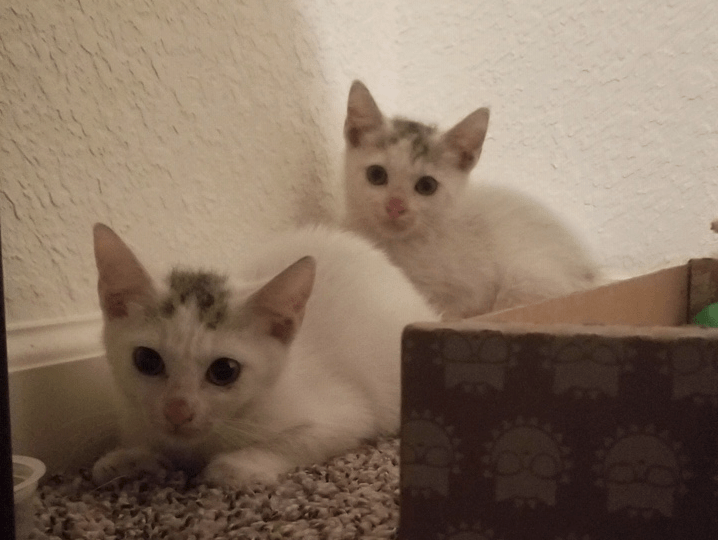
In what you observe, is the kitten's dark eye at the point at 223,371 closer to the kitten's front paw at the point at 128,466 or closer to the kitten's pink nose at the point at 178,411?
the kitten's pink nose at the point at 178,411

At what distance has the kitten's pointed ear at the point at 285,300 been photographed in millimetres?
985

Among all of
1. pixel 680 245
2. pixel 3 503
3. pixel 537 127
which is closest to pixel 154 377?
pixel 3 503

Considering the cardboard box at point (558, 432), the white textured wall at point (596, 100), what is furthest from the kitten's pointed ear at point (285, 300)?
the white textured wall at point (596, 100)

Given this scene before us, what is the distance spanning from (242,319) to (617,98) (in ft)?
5.03

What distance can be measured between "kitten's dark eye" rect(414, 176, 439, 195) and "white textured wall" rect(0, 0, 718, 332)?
29 centimetres

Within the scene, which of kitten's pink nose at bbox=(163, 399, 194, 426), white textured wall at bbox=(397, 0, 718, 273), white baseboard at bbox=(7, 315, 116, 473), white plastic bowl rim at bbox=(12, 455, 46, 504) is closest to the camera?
white plastic bowl rim at bbox=(12, 455, 46, 504)

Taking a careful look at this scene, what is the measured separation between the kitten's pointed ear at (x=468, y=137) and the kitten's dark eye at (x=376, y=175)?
20 centimetres

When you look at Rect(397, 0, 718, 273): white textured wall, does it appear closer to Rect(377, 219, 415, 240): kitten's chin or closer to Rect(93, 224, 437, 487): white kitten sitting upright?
Rect(377, 219, 415, 240): kitten's chin

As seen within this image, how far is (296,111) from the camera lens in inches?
66.6

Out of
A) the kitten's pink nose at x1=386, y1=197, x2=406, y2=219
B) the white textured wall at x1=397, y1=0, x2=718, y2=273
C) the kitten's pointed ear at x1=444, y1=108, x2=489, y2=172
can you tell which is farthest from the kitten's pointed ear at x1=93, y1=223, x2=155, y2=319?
the white textured wall at x1=397, y1=0, x2=718, y2=273

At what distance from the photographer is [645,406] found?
585 millimetres

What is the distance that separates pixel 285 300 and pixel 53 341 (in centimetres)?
44

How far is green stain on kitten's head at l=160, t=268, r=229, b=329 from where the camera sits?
38.5 inches

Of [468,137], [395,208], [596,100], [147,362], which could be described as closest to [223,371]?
[147,362]
